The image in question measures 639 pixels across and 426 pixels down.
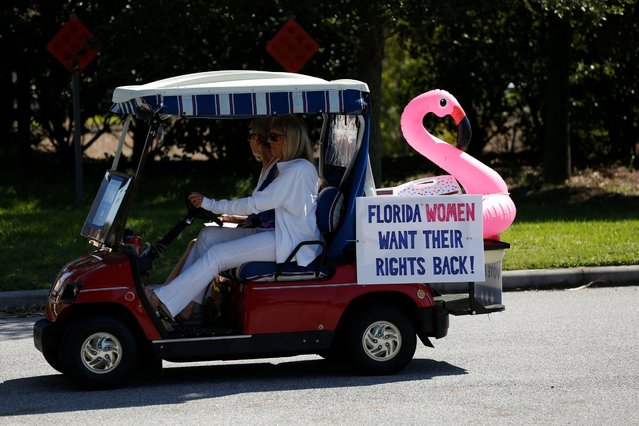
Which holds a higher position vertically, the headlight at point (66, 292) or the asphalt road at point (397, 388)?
the headlight at point (66, 292)

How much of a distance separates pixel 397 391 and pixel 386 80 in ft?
60.1

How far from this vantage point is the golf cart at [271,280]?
22.4ft

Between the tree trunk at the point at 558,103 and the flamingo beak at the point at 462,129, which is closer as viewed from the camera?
the flamingo beak at the point at 462,129

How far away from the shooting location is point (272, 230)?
23.8 ft

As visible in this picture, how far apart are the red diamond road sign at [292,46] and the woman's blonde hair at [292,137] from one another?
6.81m

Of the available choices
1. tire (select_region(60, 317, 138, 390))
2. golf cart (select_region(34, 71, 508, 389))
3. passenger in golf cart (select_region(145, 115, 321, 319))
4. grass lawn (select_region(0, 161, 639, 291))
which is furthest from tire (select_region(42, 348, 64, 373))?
grass lawn (select_region(0, 161, 639, 291))

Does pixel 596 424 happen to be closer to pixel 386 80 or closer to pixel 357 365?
pixel 357 365

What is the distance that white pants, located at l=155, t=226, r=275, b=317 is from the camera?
7012 mm

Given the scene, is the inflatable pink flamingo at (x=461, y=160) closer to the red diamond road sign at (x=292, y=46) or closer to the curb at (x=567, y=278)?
the curb at (x=567, y=278)

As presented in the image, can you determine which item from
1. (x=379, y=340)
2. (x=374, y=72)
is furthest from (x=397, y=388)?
(x=374, y=72)

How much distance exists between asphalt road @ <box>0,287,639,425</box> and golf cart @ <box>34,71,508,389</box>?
206mm

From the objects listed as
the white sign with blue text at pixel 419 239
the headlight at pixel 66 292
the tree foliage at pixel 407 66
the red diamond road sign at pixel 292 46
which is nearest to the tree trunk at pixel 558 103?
the tree foliage at pixel 407 66

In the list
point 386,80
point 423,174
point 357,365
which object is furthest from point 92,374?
point 386,80

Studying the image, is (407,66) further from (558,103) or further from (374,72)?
(374,72)
